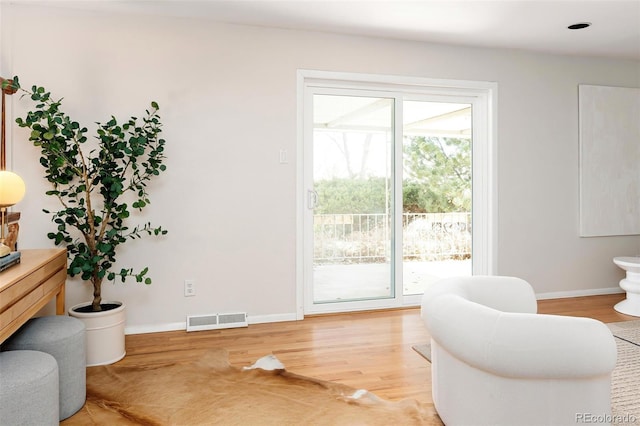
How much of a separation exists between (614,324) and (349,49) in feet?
10.7

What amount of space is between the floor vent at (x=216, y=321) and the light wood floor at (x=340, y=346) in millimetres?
71

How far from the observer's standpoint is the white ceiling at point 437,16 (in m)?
3.23

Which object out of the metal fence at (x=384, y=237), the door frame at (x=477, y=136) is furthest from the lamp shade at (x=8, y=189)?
the metal fence at (x=384, y=237)

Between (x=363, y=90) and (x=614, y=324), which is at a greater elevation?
(x=363, y=90)

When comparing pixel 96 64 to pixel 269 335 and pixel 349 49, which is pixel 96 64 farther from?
pixel 269 335

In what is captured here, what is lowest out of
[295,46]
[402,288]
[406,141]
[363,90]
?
[402,288]

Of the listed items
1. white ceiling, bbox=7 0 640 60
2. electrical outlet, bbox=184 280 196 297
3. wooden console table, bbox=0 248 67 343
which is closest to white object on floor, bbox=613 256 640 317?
white ceiling, bbox=7 0 640 60

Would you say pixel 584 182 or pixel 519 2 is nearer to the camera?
pixel 519 2

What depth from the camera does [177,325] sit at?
3535 mm

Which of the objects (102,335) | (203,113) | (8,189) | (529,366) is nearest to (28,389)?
(8,189)

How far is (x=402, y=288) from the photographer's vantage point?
4203 millimetres

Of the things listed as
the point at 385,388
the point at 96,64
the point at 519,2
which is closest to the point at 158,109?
the point at 96,64

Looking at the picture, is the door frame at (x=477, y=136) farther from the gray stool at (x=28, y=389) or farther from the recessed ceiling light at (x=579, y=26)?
the gray stool at (x=28, y=389)

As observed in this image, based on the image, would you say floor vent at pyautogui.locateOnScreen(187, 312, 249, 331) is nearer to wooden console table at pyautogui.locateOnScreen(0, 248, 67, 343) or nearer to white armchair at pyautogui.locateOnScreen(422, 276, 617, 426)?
wooden console table at pyautogui.locateOnScreen(0, 248, 67, 343)
